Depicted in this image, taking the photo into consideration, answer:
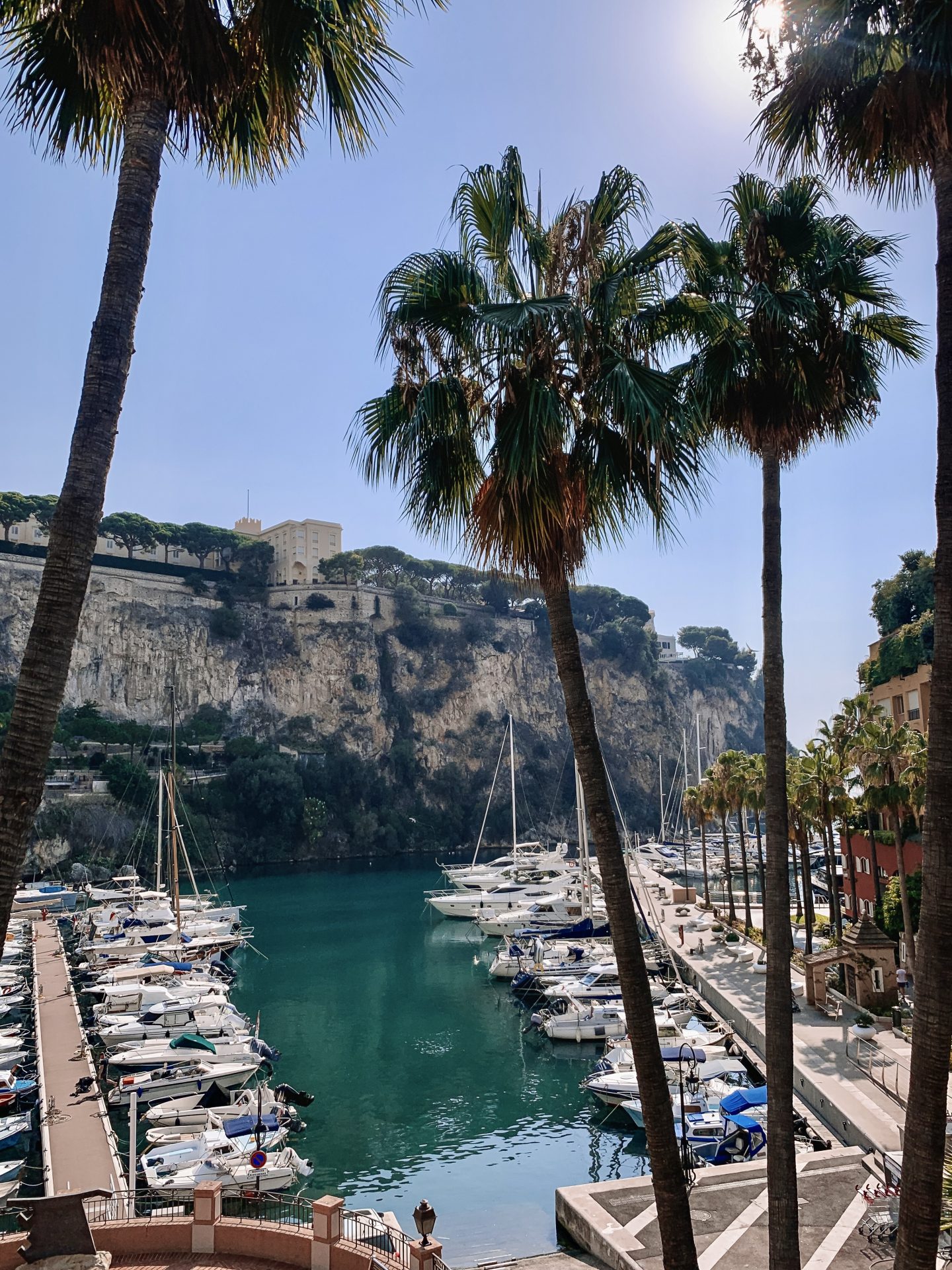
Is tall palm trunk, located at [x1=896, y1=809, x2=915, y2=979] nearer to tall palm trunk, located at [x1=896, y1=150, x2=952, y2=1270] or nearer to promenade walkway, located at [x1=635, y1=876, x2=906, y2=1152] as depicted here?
promenade walkway, located at [x1=635, y1=876, x2=906, y2=1152]

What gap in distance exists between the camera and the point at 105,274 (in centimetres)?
558

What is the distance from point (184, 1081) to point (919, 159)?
25465 mm

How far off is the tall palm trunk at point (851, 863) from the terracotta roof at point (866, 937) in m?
5.88

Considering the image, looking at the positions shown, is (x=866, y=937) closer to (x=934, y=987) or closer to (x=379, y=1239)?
(x=379, y=1239)

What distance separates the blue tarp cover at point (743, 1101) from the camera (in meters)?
19.5

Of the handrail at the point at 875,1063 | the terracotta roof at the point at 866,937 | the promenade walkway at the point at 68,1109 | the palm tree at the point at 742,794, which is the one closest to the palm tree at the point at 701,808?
the palm tree at the point at 742,794

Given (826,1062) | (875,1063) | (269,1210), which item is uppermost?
(875,1063)

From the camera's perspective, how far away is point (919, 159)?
19.5 ft

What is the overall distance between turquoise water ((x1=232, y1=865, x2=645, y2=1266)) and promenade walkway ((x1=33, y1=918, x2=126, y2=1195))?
175 inches

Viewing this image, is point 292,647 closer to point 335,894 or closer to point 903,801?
point 335,894

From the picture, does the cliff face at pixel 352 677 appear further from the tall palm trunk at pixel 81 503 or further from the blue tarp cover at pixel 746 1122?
the tall palm trunk at pixel 81 503

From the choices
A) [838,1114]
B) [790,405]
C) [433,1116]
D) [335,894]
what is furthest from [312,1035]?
[335,894]

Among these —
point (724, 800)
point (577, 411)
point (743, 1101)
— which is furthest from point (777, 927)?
point (724, 800)

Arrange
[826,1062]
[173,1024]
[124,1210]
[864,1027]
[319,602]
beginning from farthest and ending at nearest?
[319,602], [173,1024], [864,1027], [826,1062], [124,1210]
